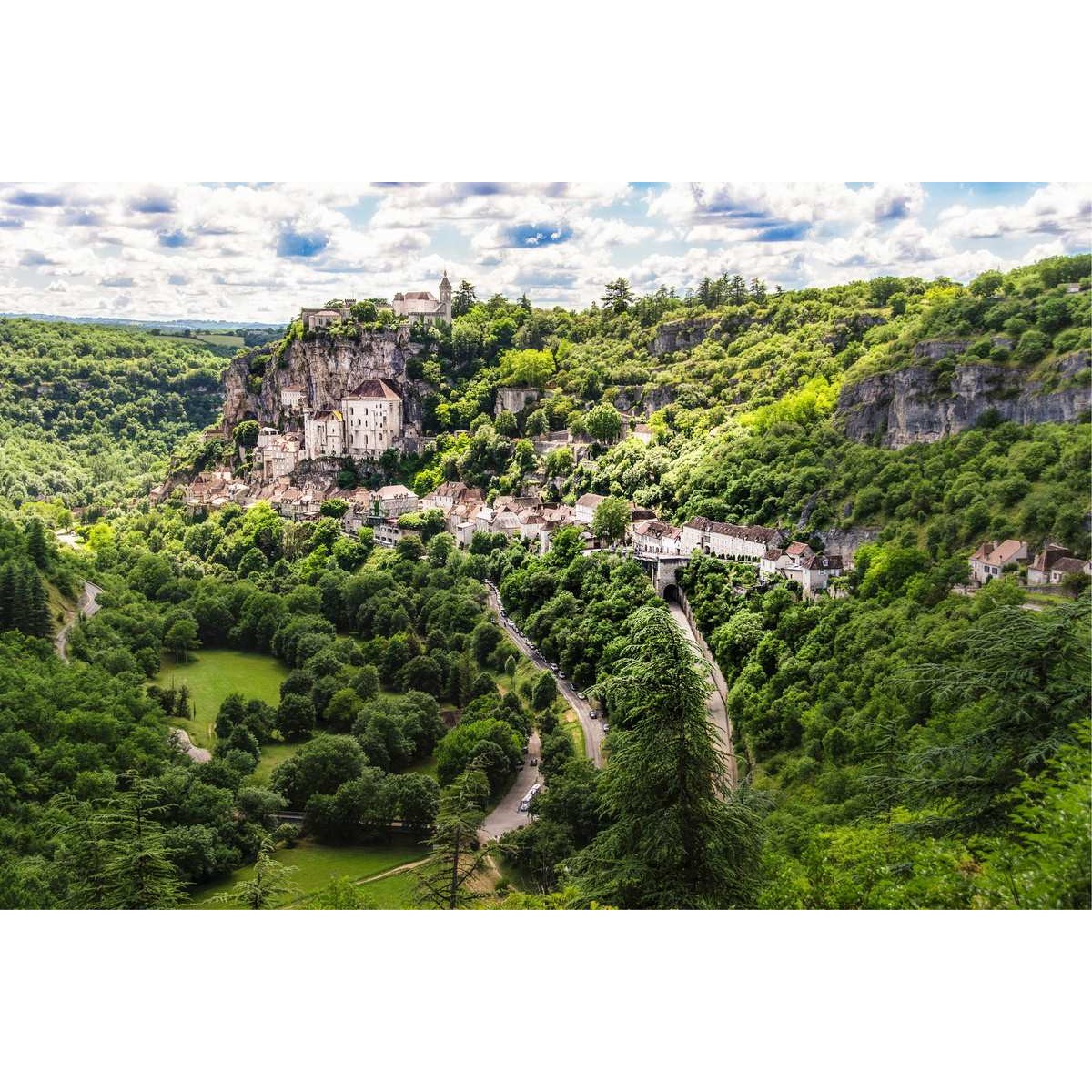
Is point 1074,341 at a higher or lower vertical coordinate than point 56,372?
higher

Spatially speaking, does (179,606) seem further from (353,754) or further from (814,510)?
(814,510)

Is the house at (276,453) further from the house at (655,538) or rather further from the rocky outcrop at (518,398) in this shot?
the house at (655,538)

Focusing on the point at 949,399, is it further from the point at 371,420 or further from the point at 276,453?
the point at 276,453

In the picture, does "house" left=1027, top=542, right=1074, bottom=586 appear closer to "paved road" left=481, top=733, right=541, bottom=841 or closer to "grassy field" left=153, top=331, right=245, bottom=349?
"paved road" left=481, top=733, right=541, bottom=841

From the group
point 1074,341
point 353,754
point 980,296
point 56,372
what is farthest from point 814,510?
point 56,372

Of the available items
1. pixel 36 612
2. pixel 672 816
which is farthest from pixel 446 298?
pixel 672 816

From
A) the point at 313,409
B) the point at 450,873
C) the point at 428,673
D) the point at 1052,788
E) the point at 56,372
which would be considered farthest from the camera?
the point at 313,409
